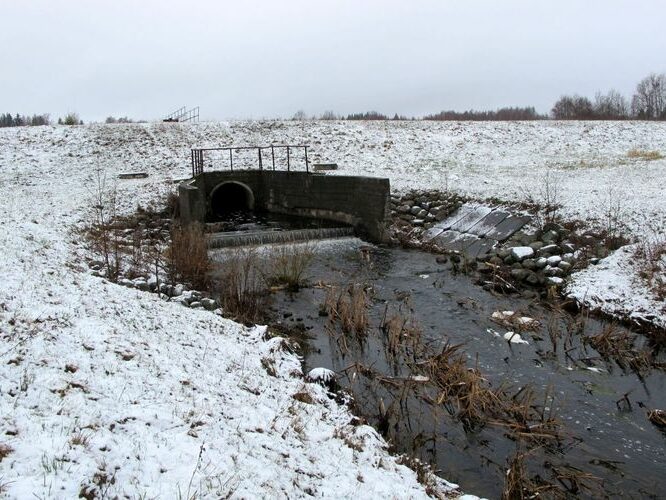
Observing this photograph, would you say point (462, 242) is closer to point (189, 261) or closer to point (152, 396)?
point (189, 261)

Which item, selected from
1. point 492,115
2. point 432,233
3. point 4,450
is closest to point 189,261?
point 4,450

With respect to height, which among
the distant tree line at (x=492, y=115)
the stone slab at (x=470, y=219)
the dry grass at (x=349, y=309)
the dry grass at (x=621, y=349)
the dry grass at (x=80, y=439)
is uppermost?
the distant tree line at (x=492, y=115)

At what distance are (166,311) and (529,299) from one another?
7.34 m

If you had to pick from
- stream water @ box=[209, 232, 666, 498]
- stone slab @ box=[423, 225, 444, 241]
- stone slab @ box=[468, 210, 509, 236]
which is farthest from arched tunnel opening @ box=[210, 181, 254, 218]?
stream water @ box=[209, 232, 666, 498]

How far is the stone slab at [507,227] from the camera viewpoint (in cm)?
1439

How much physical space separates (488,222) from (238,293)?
8.74 metres

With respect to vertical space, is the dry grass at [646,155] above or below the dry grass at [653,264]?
above

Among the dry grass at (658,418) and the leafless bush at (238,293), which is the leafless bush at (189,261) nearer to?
the leafless bush at (238,293)

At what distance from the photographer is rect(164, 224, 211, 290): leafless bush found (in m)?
10.5

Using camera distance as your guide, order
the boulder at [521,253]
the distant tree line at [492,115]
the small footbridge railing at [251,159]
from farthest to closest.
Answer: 1. the distant tree line at [492,115]
2. the small footbridge railing at [251,159]
3. the boulder at [521,253]

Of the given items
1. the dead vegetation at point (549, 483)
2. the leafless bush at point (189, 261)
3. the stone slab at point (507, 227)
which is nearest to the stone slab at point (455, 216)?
the stone slab at point (507, 227)

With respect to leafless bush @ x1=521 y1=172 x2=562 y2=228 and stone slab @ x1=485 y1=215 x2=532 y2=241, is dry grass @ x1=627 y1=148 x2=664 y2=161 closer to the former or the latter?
leafless bush @ x1=521 y1=172 x2=562 y2=228

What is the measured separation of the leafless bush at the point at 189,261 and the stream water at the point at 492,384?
5.16 feet

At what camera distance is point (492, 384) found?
280 inches
